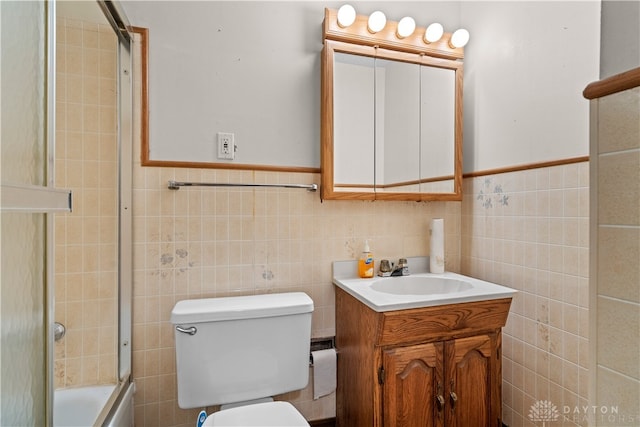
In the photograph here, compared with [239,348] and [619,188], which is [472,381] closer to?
[239,348]

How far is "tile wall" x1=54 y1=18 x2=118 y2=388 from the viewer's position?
48.8 inches

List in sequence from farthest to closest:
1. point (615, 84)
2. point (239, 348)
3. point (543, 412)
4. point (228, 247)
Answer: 1. point (228, 247)
2. point (543, 412)
3. point (239, 348)
4. point (615, 84)

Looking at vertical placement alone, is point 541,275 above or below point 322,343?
above

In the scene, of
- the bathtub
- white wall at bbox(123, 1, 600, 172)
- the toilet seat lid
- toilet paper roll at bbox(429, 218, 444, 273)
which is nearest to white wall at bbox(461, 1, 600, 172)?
white wall at bbox(123, 1, 600, 172)

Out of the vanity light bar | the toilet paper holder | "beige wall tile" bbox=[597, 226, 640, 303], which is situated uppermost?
the vanity light bar

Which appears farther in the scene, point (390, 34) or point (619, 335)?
point (390, 34)

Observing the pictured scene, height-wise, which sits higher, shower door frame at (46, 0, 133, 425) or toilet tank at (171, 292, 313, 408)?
shower door frame at (46, 0, 133, 425)

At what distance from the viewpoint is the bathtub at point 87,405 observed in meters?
1.14

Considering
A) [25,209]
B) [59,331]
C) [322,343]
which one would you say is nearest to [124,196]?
[59,331]

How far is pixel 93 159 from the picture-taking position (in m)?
1.27

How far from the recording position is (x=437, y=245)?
1615mm

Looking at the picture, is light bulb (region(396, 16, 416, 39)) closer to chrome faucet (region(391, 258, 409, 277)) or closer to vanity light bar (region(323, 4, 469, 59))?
vanity light bar (region(323, 4, 469, 59))

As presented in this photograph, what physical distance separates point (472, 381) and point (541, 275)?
51cm

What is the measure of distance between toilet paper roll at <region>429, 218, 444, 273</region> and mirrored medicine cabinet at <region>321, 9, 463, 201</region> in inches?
5.6
